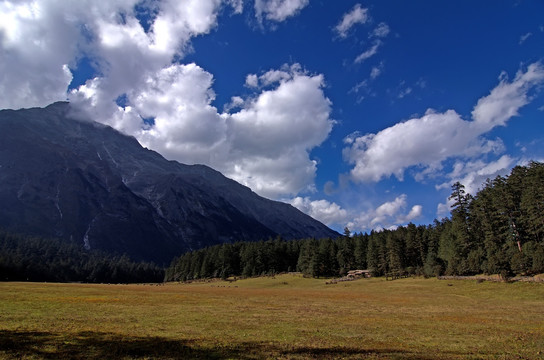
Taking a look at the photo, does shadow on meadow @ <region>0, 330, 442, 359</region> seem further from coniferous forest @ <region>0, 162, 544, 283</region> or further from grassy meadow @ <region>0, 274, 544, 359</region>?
coniferous forest @ <region>0, 162, 544, 283</region>

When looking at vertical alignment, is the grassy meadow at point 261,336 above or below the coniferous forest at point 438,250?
below

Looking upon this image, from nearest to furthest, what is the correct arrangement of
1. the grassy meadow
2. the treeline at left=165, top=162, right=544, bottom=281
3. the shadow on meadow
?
the shadow on meadow
the grassy meadow
the treeline at left=165, top=162, right=544, bottom=281

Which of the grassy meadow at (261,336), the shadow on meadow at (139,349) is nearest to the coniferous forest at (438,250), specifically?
the grassy meadow at (261,336)

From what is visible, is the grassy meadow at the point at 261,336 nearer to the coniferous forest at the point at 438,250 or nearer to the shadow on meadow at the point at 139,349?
the shadow on meadow at the point at 139,349

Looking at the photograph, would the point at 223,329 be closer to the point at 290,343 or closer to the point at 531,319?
the point at 290,343

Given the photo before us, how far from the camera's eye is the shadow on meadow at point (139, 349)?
15.3m

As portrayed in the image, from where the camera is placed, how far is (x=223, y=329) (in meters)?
24.0

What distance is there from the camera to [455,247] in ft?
299

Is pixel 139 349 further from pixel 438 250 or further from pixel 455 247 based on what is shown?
pixel 438 250

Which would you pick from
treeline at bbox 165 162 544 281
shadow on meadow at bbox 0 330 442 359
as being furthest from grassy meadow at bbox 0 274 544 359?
treeline at bbox 165 162 544 281

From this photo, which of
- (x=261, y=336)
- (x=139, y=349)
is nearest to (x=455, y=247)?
(x=261, y=336)

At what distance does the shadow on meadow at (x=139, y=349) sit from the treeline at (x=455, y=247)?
218 feet

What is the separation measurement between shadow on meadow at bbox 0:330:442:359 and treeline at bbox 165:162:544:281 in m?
66.4

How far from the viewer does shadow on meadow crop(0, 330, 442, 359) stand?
15.3m
